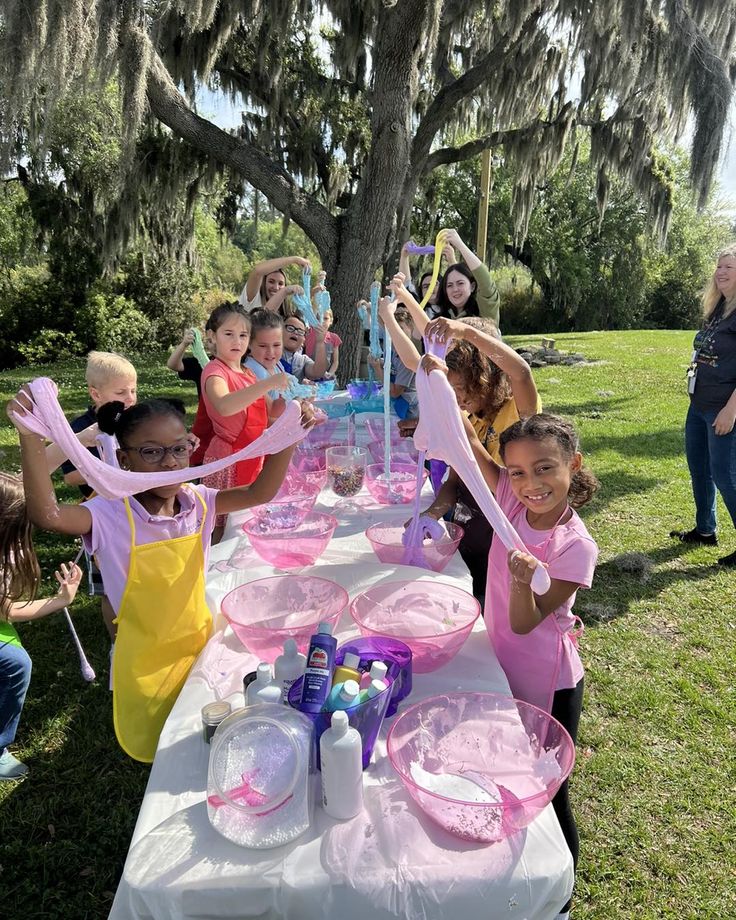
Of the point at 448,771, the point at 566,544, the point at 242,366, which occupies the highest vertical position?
the point at 242,366

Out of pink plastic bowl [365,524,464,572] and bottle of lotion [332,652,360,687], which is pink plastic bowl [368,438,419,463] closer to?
pink plastic bowl [365,524,464,572]

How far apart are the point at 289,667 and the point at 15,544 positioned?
1078 millimetres

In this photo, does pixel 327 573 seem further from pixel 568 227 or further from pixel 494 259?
pixel 568 227

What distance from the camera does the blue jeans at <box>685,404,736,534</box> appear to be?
3666mm

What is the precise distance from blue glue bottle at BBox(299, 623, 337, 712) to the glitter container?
0.03m

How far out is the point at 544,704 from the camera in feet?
5.41

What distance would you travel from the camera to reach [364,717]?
1161mm

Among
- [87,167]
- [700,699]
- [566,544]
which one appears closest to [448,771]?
[566,544]

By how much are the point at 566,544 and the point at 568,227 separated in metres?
26.3

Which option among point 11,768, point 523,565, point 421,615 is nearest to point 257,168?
point 11,768

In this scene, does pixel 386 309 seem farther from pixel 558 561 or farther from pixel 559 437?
pixel 558 561

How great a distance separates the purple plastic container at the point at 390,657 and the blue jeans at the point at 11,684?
4.41 ft

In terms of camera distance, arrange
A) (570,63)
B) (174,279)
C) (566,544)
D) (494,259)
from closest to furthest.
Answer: (566,544) → (570,63) → (174,279) → (494,259)

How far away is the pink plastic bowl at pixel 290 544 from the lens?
2.00 m
